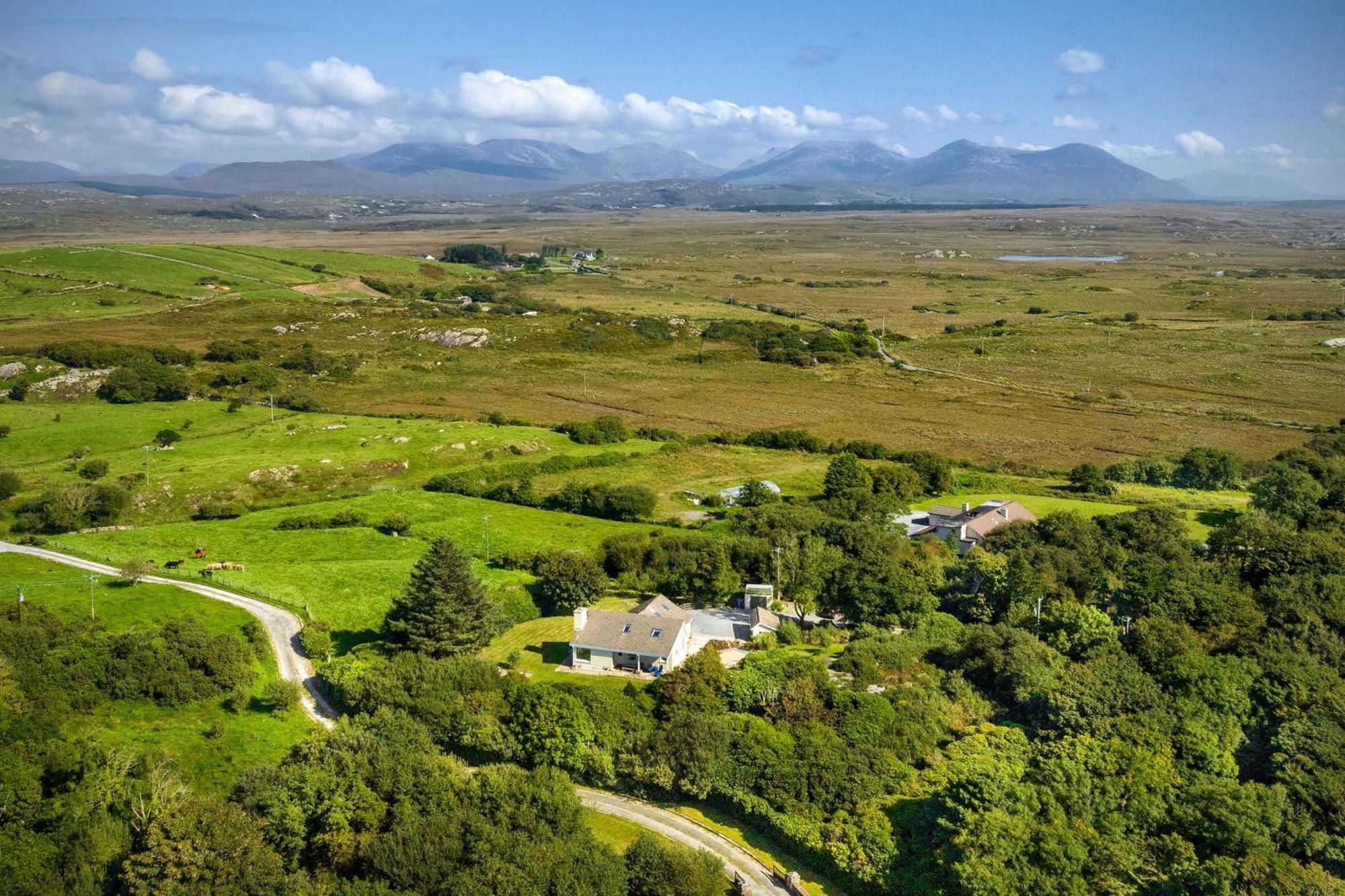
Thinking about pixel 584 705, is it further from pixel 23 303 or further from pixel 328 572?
pixel 23 303

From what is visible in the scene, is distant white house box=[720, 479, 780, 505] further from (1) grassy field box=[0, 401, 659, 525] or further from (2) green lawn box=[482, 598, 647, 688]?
(2) green lawn box=[482, 598, 647, 688]

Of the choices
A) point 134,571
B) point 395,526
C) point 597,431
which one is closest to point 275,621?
point 134,571

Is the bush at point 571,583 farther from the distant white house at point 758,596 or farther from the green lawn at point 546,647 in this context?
the distant white house at point 758,596

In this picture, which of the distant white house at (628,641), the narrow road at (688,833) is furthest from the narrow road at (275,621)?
the narrow road at (688,833)

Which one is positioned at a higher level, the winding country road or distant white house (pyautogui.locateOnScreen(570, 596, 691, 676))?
distant white house (pyautogui.locateOnScreen(570, 596, 691, 676))

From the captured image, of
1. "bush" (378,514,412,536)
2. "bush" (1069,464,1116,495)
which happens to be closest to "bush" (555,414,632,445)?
"bush" (378,514,412,536)

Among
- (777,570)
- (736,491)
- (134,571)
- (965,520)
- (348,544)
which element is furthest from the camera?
(736,491)

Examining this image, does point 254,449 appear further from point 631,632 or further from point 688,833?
point 688,833
